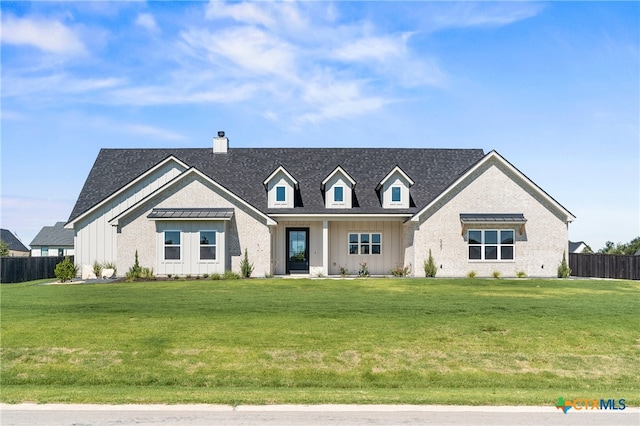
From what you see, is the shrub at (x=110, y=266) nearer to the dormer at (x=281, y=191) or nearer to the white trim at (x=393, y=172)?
the dormer at (x=281, y=191)

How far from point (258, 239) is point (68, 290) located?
9733 millimetres

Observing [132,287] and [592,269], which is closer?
[132,287]

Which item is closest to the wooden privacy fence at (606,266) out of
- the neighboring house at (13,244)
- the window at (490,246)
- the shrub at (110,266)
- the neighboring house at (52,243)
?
the window at (490,246)

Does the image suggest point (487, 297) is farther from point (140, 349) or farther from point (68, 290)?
point (68, 290)

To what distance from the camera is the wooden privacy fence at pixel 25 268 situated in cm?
3244

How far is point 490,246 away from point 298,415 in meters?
23.6

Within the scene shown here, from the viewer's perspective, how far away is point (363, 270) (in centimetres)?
3222

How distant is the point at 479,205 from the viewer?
30.8m

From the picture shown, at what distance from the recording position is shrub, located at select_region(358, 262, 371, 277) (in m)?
32.1

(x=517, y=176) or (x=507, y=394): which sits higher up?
(x=517, y=176)

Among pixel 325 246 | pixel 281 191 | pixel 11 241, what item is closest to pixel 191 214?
pixel 281 191

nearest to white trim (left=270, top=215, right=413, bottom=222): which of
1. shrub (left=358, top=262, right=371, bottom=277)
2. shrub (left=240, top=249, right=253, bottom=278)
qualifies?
shrub (left=358, top=262, right=371, bottom=277)

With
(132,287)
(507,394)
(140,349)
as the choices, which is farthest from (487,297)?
(132,287)

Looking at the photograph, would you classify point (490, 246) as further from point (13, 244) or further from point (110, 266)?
point (13, 244)
